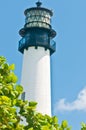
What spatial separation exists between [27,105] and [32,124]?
0.39 meters

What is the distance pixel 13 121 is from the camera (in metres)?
7.83

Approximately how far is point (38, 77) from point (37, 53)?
2.52 metres

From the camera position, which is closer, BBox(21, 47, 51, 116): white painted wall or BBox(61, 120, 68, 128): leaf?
BBox(61, 120, 68, 128): leaf

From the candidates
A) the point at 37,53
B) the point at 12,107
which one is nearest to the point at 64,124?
the point at 12,107

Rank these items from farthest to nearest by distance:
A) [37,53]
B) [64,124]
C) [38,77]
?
1. [37,53]
2. [38,77]
3. [64,124]

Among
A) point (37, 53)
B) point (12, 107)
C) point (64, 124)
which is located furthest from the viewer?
point (37, 53)

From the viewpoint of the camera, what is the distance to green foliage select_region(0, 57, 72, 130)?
7.62m

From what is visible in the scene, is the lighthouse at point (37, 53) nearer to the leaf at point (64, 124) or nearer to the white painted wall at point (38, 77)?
the white painted wall at point (38, 77)

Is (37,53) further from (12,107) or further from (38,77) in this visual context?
(12,107)

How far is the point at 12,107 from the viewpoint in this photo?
7852 millimetres

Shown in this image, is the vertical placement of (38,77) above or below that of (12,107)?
above

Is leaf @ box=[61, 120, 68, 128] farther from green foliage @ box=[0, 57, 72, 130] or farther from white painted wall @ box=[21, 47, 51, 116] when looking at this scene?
white painted wall @ box=[21, 47, 51, 116]

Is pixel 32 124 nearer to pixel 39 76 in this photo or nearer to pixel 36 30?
pixel 39 76

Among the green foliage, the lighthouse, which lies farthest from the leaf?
the lighthouse
